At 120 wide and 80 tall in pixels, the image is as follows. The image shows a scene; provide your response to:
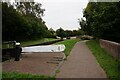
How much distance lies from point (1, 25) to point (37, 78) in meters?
22.3

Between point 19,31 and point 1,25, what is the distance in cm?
868

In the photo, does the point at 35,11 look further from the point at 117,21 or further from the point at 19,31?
the point at 117,21

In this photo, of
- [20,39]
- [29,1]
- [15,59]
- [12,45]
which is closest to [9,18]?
[20,39]

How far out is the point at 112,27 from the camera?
28.2 meters

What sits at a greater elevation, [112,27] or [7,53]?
[112,27]

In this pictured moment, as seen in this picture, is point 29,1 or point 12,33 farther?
point 29,1

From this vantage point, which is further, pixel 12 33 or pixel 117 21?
pixel 12 33

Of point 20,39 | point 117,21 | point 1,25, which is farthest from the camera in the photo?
point 20,39

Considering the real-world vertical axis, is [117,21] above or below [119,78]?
above

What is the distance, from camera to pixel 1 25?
99.8 ft

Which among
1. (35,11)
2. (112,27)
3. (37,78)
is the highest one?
(35,11)

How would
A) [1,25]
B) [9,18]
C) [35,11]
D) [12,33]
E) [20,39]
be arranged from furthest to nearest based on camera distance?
[35,11] → [20,39] → [12,33] → [9,18] → [1,25]

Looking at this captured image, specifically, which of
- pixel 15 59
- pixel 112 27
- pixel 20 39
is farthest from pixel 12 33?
pixel 15 59

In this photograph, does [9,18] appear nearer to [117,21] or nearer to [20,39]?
[20,39]
